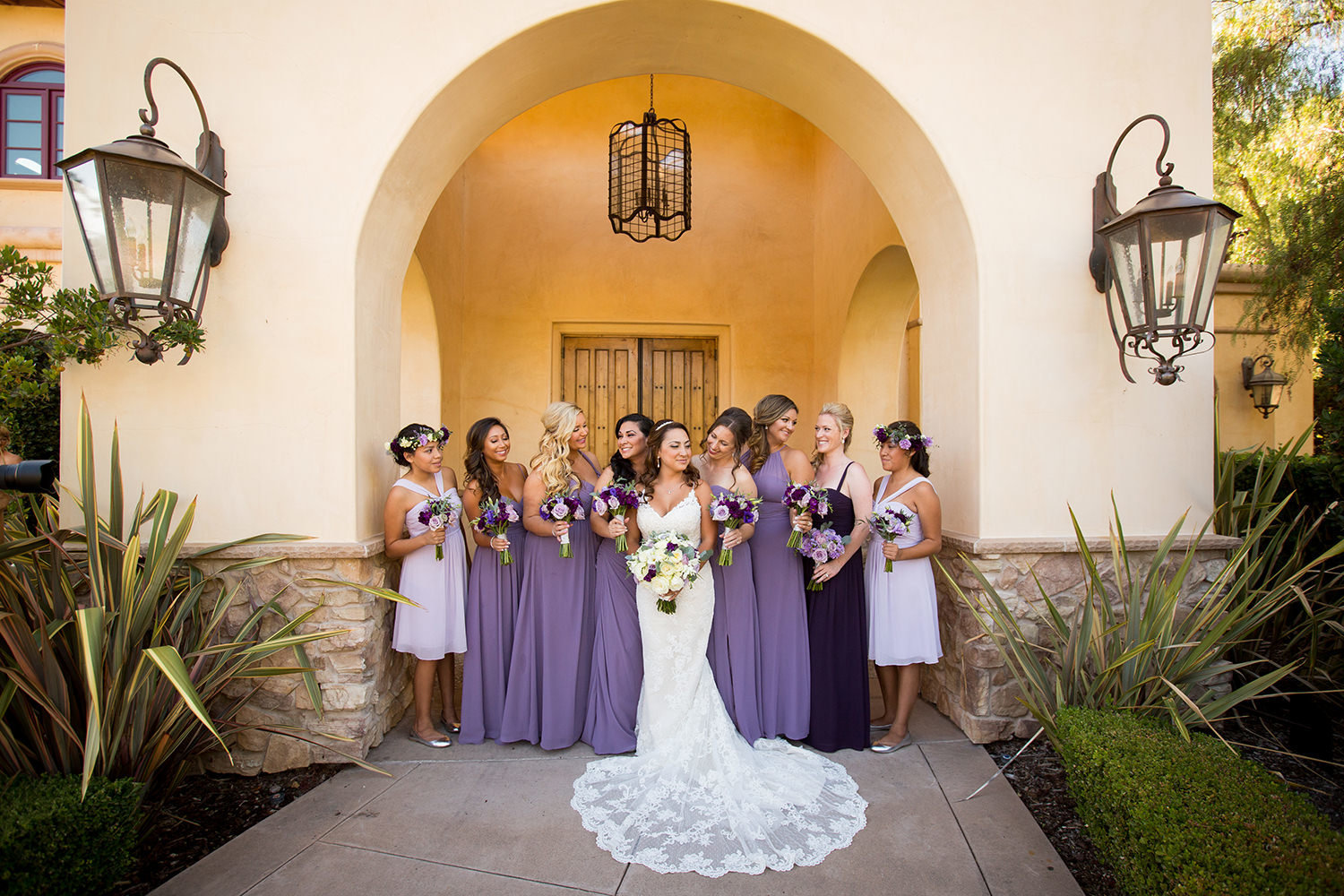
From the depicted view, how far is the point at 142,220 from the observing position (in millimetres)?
3004

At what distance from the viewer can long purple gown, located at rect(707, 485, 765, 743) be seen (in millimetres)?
3768

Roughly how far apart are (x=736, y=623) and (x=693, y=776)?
833mm

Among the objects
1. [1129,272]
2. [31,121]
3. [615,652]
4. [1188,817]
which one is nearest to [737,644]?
[615,652]

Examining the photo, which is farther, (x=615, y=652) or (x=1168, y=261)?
(x=615, y=652)

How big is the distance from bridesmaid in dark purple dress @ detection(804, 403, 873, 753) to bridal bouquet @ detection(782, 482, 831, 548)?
131 mm

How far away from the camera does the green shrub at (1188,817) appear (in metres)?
2.02

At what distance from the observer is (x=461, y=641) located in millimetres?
3885

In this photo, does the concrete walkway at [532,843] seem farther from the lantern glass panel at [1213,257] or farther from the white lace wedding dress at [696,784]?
the lantern glass panel at [1213,257]

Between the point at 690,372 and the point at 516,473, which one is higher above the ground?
the point at 690,372

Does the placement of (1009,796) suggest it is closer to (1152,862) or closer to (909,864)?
(909,864)

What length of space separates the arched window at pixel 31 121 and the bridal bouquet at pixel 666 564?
9.07 meters

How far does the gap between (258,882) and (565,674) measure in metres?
1.60

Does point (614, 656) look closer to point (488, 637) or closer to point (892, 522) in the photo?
point (488, 637)

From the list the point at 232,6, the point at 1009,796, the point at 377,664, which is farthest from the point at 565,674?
the point at 232,6
